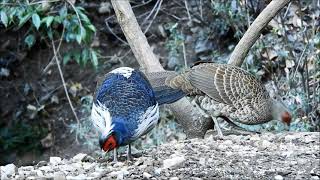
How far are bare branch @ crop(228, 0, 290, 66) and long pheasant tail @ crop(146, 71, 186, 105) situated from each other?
0.62m

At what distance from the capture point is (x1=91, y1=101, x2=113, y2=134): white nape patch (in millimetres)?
4555

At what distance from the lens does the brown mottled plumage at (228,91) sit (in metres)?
6.00

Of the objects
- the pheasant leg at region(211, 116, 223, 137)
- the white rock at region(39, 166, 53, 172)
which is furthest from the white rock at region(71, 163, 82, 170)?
the pheasant leg at region(211, 116, 223, 137)

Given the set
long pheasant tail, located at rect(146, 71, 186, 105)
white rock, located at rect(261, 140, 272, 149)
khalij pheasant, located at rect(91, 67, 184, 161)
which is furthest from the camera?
long pheasant tail, located at rect(146, 71, 186, 105)

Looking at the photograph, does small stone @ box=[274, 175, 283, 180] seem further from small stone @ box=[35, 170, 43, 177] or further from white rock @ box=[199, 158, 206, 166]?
small stone @ box=[35, 170, 43, 177]

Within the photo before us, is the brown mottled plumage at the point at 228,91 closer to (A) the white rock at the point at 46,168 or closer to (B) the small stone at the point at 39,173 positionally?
(A) the white rock at the point at 46,168

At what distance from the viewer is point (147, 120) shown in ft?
15.7

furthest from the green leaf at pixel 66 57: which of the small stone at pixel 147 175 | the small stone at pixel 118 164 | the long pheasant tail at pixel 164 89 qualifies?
the small stone at pixel 147 175

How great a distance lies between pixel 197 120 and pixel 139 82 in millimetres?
1247

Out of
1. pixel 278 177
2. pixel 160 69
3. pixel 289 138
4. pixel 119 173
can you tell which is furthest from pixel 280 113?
pixel 119 173

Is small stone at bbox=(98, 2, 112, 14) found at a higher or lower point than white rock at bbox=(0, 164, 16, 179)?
higher

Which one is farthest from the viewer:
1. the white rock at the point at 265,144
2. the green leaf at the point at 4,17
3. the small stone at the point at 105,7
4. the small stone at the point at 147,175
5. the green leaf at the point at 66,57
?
the small stone at the point at 105,7

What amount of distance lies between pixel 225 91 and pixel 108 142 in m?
1.89

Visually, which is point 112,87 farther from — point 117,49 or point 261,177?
point 117,49
